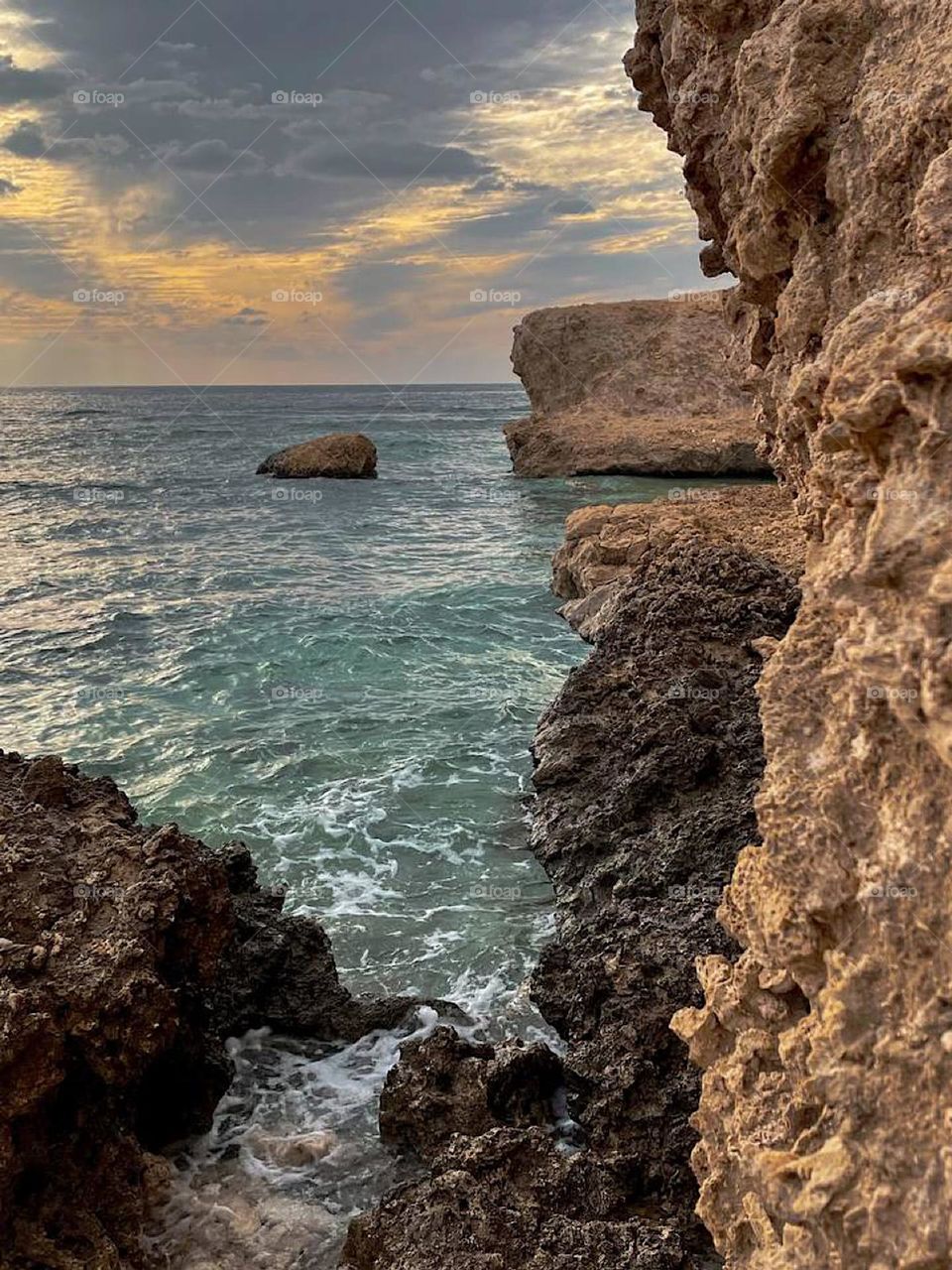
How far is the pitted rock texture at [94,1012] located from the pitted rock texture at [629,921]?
1353 mm

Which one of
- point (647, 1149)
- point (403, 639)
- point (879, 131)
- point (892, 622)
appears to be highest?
point (879, 131)

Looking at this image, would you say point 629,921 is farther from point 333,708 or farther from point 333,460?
point 333,460

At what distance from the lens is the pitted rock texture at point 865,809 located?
8.97 ft

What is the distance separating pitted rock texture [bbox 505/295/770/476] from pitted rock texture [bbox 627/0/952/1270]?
36.2 meters

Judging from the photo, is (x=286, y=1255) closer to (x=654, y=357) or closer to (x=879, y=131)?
(x=879, y=131)

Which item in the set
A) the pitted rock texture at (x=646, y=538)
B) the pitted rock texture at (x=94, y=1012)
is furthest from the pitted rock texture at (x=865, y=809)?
the pitted rock texture at (x=646, y=538)

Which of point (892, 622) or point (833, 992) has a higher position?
point (892, 622)

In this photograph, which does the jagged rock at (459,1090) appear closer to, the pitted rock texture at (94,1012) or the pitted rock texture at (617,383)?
the pitted rock texture at (94,1012)

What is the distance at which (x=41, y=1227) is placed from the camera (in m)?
4.56

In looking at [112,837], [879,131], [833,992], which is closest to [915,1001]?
[833,992]

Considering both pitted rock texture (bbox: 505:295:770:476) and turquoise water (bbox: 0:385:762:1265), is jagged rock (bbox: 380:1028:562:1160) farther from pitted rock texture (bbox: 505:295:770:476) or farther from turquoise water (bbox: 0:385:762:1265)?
pitted rock texture (bbox: 505:295:770:476)

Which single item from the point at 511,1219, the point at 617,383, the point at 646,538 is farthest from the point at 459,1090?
the point at 617,383

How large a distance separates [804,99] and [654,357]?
46.5m

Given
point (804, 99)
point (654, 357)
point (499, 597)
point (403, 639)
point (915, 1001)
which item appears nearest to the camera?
point (915, 1001)
